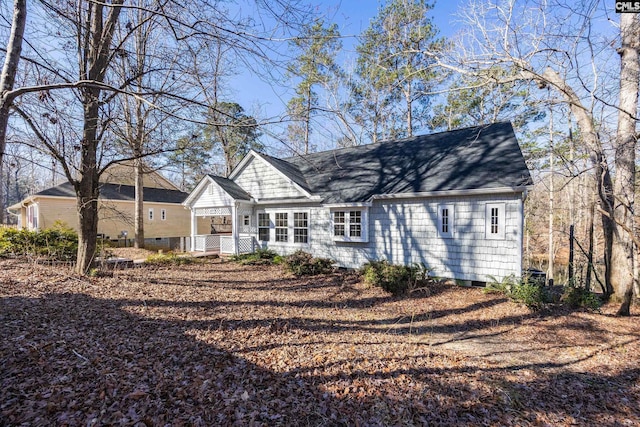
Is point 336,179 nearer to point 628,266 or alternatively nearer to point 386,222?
point 386,222

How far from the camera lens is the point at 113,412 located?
273cm

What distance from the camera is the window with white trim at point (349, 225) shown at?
35.8 feet

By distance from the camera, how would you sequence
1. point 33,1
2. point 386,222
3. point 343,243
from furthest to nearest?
point 343,243 → point 386,222 → point 33,1

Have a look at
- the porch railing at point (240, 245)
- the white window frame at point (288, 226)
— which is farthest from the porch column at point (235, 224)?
the white window frame at point (288, 226)

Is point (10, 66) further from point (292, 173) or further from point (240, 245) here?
point (240, 245)

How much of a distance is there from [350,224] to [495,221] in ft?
15.9

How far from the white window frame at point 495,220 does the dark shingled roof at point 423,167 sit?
67 cm

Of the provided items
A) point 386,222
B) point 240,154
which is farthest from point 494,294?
point 240,154

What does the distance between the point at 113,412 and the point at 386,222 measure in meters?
9.29

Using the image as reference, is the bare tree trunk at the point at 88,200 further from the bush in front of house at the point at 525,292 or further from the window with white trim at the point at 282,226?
the bush in front of house at the point at 525,292

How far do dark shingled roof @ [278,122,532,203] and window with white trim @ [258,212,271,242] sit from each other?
247cm

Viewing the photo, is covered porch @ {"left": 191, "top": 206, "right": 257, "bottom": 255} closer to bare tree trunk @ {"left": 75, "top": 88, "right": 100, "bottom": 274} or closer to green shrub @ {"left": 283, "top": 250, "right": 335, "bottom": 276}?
green shrub @ {"left": 283, "top": 250, "right": 335, "bottom": 276}

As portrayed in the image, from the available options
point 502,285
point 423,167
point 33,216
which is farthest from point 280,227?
point 33,216

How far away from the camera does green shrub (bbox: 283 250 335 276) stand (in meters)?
10.3
